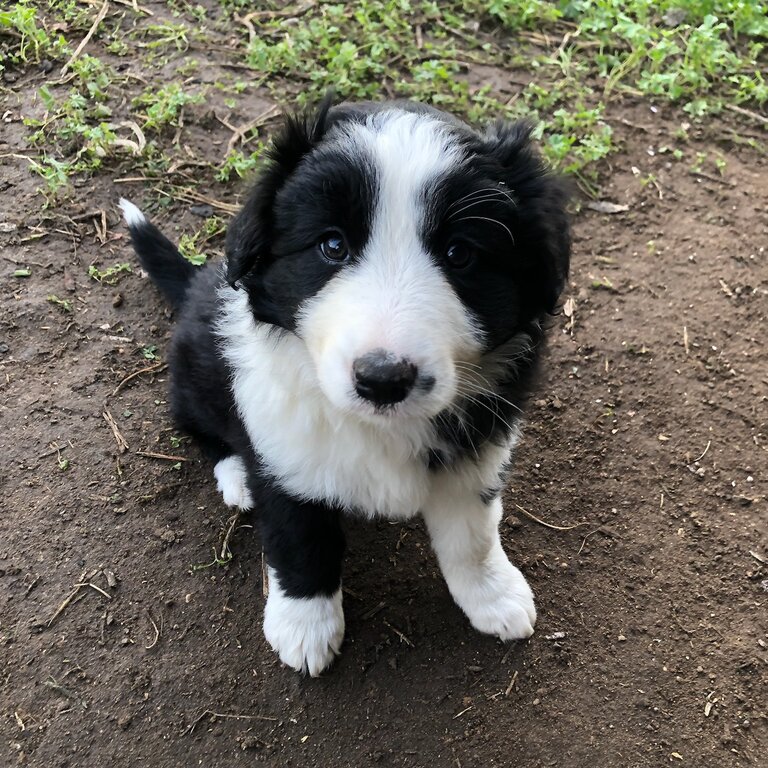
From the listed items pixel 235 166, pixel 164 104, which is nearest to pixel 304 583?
pixel 235 166

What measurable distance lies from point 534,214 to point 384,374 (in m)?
0.64

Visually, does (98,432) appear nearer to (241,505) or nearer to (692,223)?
(241,505)

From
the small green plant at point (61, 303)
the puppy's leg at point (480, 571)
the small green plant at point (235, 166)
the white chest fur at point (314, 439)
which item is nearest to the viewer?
the white chest fur at point (314, 439)

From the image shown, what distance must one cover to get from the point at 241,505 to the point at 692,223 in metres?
2.77

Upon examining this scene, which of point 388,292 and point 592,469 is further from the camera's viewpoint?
point 592,469

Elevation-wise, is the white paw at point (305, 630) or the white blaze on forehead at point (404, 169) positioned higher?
the white blaze on forehead at point (404, 169)

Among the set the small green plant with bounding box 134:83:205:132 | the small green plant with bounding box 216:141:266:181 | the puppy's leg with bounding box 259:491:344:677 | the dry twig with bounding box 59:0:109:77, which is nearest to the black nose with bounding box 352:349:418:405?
the puppy's leg with bounding box 259:491:344:677

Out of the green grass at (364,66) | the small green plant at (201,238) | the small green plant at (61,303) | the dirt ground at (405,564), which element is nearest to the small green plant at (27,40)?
the green grass at (364,66)

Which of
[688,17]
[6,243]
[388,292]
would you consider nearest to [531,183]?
[388,292]

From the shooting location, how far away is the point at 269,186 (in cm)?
200

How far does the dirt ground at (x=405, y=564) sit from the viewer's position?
7.91 ft

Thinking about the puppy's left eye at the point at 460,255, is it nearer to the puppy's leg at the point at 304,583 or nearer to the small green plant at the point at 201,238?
the puppy's leg at the point at 304,583

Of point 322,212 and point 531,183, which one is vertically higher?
point 531,183

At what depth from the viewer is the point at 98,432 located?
3.06 m
